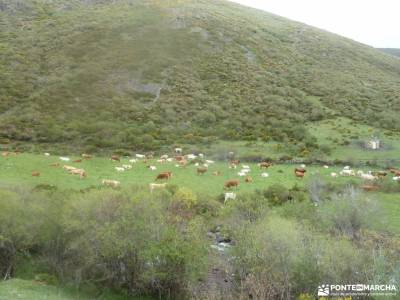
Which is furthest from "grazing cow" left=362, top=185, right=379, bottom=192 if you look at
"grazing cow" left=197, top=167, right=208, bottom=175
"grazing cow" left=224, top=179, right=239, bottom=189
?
"grazing cow" left=197, top=167, right=208, bottom=175

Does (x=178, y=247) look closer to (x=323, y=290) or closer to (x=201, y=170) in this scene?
(x=323, y=290)

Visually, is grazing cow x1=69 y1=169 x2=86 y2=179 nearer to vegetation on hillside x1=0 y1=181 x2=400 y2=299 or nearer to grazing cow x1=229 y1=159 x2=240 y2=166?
vegetation on hillside x1=0 y1=181 x2=400 y2=299

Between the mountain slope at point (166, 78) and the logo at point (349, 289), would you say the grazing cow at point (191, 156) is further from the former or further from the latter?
the logo at point (349, 289)

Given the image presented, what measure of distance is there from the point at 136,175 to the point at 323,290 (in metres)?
24.5

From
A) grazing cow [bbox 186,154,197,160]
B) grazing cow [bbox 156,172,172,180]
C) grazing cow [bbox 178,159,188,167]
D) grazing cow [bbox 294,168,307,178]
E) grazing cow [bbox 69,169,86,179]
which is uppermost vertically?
grazing cow [bbox 294,168,307,178]

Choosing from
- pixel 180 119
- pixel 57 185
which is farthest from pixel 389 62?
pixel 57 185

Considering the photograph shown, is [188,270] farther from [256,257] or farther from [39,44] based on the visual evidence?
[39,44]

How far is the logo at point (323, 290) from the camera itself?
19.2m

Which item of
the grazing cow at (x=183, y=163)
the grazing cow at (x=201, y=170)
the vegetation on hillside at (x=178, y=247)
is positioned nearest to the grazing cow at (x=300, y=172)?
the grazing cow at (x=201, y=170)

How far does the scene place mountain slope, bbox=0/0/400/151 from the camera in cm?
6325

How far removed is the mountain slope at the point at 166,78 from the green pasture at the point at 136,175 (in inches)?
429

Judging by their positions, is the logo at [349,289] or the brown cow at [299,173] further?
the brown cow at [299,173]

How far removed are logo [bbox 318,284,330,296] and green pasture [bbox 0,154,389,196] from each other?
1616 centimetres

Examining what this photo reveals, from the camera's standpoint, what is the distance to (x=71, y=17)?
94.0m
